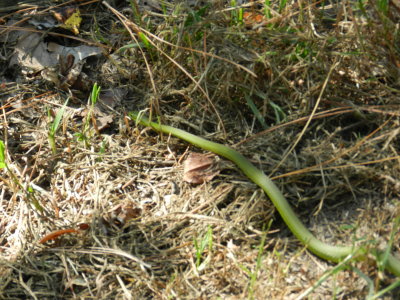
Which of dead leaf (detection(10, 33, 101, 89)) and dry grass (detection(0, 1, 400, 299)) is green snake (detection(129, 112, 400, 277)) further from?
dead leaf (detection(10, 33, 101, 89))

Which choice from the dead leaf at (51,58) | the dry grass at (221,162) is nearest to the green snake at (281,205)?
the dry grass at (221,162)

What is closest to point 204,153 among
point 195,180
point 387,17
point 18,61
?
point 195,180

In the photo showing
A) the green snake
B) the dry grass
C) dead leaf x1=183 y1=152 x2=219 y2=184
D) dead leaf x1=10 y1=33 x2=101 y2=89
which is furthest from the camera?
dead leaf x1=10 y1=33 x2=101 y2=89

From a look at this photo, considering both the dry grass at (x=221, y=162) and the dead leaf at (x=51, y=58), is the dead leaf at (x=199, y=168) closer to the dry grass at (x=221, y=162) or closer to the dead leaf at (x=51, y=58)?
the dry grass at (x=221, y=162)

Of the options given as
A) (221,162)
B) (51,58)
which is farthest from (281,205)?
(51,58)

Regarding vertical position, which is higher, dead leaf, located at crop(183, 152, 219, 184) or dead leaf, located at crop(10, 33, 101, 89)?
dead leaf, located at crop(10, 33, 101, 89)

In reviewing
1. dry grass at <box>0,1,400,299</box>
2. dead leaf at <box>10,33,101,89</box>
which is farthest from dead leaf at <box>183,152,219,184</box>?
dead leaf at <box>10,33,101,89</box>
